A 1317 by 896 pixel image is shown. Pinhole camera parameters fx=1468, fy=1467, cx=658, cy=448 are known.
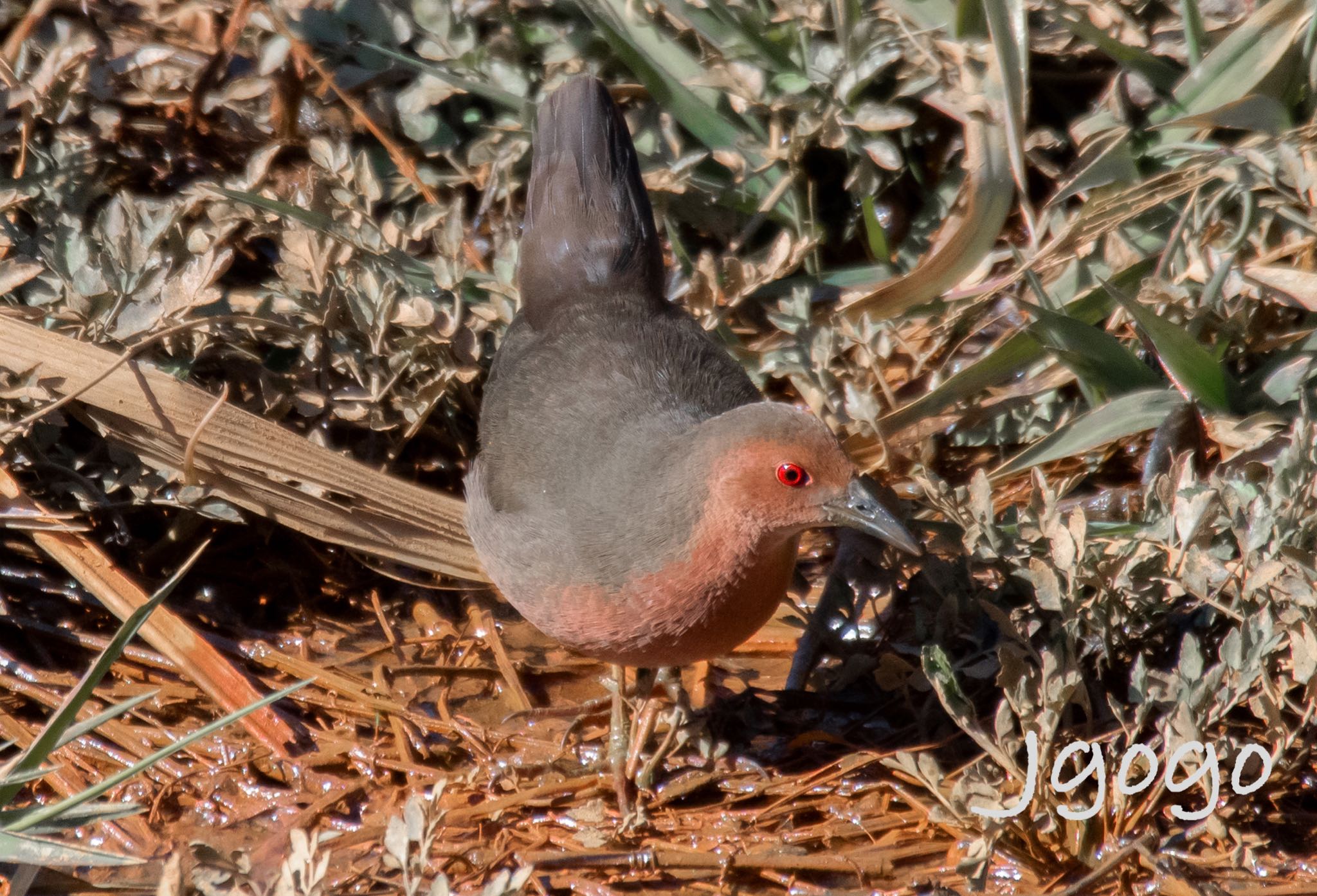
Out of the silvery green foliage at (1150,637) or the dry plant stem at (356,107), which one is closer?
the silvery green foliage at (1150,637)

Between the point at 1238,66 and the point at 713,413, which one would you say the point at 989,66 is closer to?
the point at 1238,66

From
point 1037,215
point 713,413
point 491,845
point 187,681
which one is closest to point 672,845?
point 491,845

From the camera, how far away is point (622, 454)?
360 centimetres

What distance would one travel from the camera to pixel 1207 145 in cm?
418

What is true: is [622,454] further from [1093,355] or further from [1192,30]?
[1192,30]

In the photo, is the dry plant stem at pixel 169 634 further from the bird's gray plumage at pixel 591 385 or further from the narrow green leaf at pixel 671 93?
the narrow green leaf at pixel 671 93

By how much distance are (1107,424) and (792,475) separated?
42.2 inches

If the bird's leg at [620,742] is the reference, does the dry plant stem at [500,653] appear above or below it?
above

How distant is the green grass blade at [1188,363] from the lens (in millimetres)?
3738

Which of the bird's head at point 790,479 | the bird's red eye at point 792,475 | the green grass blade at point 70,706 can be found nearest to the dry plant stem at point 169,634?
the green grass blade at point 70,706

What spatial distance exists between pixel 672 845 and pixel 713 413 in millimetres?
1084

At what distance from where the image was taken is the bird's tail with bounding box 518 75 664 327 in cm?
411
